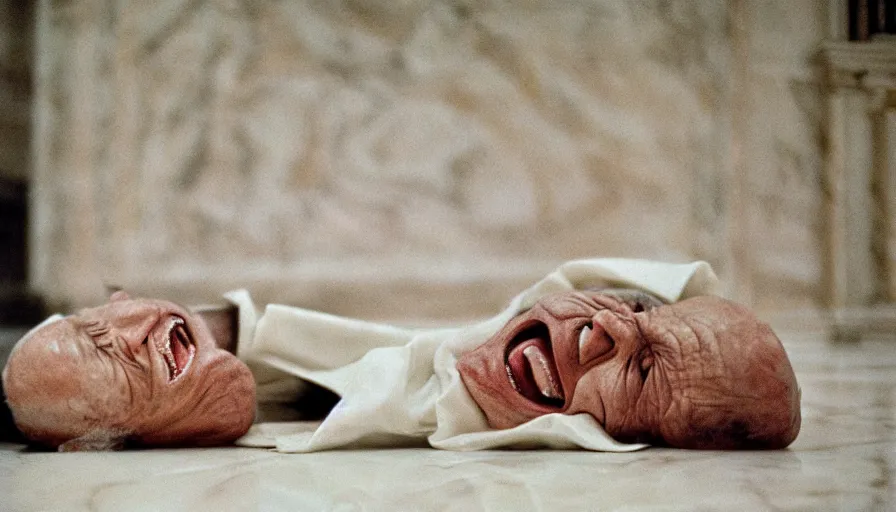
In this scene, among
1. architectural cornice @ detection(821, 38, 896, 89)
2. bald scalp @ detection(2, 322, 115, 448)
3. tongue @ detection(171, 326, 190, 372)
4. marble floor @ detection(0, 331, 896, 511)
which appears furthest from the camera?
architectural cornice @ detection(821, 38, 896, 89)

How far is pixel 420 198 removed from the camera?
365cm

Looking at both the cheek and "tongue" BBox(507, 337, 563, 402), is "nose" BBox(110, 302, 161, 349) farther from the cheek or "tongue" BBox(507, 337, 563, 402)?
the cheek

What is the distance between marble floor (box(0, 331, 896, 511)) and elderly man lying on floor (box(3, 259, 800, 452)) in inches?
2.1

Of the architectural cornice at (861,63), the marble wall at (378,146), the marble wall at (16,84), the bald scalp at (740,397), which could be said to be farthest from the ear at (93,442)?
the architectural cornice at (861,63)

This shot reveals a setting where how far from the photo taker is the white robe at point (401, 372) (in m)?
1.53

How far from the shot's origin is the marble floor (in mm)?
1114

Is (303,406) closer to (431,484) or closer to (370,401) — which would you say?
(370,401)

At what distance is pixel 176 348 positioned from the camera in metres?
1.65

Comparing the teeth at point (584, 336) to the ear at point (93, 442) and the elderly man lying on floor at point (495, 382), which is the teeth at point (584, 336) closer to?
the elderly man lying on floor at point (495, 382)

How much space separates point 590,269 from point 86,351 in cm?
106

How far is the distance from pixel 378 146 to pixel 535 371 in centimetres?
228

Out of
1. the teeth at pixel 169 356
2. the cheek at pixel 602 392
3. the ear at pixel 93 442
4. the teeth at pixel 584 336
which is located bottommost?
the ear at pixel 93 442

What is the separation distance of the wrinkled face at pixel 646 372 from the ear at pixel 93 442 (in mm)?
691

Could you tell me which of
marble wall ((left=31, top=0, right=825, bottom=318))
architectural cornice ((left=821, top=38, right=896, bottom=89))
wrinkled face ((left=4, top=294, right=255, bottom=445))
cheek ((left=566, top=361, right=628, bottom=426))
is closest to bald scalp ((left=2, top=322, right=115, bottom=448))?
wrinkled face ((left=4, top=294, right=255, bottom=445))
